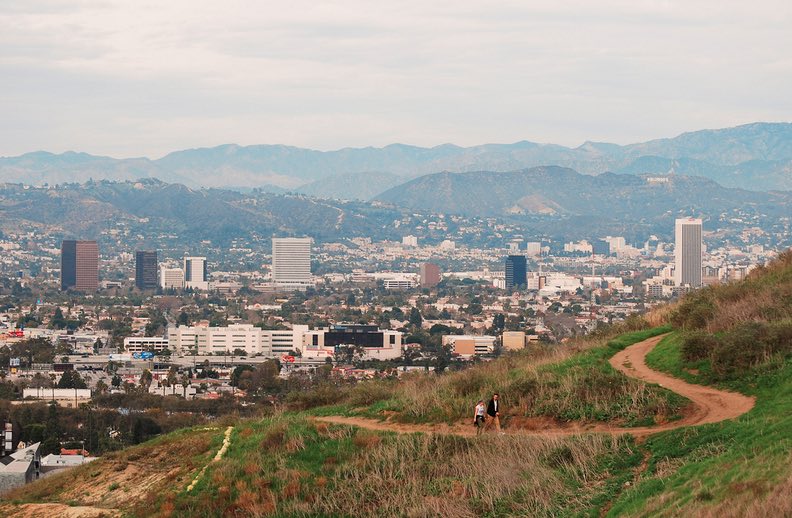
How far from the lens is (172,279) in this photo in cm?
14838

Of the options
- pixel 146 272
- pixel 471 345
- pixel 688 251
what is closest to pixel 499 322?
pixel 471 345

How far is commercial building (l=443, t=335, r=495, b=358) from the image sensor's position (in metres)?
71.4

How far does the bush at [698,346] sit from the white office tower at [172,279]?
12717 centimetres

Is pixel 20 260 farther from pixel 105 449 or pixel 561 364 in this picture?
pixel 561 364

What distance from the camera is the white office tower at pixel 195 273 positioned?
149000 mm

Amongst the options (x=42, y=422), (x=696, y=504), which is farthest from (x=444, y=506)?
(x=42, y=422)

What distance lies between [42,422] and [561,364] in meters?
24.5

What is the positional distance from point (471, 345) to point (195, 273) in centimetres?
8420

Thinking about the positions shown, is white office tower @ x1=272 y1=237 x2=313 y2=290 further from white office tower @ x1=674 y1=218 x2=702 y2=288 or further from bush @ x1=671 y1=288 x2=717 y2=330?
bush @ x1=671 y1=288 x2=717 y2=330

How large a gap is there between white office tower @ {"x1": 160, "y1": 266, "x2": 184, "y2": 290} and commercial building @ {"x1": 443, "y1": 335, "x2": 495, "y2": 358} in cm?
7398

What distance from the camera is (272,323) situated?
94625mm

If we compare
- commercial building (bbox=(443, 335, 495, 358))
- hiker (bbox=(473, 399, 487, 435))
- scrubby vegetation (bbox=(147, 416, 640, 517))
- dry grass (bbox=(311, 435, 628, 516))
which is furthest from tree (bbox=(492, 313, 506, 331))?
dry grass (bbox=(311, 435, 628, 516))

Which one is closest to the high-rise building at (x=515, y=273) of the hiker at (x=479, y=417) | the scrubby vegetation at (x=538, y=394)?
the scrubby vegetation at (x=538, y=394)

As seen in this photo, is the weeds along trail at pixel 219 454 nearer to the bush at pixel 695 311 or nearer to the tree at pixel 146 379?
the bush at pixel 695 311
